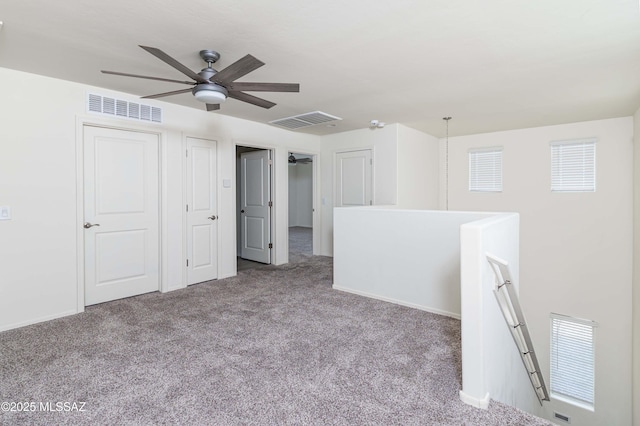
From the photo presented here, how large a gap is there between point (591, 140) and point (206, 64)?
5.52 metres

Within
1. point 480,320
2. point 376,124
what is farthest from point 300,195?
point 480,320

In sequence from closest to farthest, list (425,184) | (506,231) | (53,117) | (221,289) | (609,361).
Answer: (506,231), (53,117), (221,289), (609,361), (425,184)

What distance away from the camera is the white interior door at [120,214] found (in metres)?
3.63

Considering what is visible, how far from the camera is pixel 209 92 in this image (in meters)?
2.48

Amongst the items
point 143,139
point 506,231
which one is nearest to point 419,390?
point 506,231

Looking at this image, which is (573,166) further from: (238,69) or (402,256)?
(238,69)

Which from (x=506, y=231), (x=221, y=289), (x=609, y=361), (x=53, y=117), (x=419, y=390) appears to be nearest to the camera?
(x=419, y=390)

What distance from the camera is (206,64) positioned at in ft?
9.68

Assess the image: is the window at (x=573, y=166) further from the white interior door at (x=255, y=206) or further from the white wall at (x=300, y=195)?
the white wall at (x=300, y=195)

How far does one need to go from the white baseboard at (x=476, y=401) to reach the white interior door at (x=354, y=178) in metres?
Result: 3.95

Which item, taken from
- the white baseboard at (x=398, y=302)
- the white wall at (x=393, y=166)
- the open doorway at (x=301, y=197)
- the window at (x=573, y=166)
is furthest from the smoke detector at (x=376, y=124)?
the open doorway at (x=301, y=197)

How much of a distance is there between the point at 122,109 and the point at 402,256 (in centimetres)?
355

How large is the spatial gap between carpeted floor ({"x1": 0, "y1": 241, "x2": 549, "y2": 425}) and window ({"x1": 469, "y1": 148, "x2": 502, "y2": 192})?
12.1 ft

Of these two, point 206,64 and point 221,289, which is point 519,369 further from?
point 206,64
